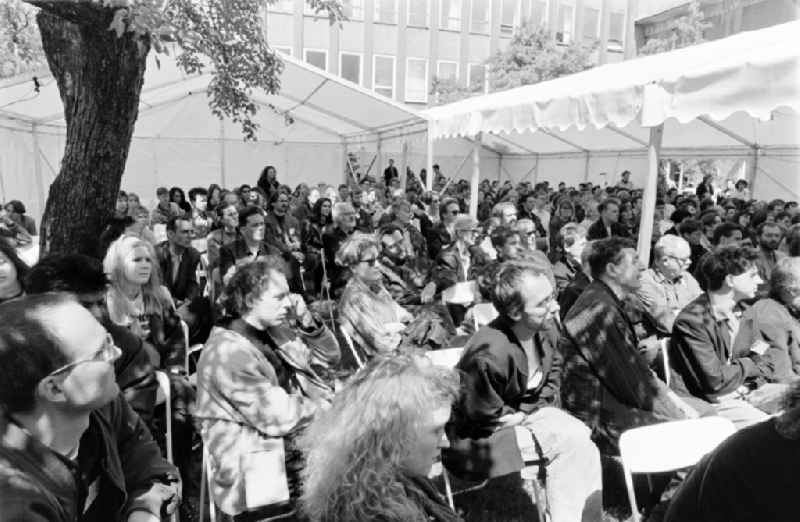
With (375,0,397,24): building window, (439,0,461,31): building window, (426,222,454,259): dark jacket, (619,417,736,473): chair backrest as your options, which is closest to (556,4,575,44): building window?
(439,0,461,31): building window

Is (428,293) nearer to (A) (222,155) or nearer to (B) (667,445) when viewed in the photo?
(B) (667,445)

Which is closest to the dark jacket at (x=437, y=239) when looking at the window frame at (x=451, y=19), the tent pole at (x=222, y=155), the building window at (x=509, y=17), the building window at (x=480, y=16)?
the tent pole at (x=222, y=155)

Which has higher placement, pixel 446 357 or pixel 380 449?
pixel 380 449

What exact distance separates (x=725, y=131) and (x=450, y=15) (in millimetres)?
19822

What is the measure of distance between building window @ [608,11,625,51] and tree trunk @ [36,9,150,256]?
35419mm

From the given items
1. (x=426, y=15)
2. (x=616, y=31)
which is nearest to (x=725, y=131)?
(x=426, y=15)

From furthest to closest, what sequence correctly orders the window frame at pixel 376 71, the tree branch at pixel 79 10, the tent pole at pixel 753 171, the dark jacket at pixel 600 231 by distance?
the window frame at pixel 376 71, the tent pole at pixel 753 171, the dark jacket at pixel 600 231, the tree branch at pixel 79 10

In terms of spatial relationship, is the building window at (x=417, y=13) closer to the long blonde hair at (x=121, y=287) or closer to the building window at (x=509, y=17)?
the building window at (x=509, y=17)

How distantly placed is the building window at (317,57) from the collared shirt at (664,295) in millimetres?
24668

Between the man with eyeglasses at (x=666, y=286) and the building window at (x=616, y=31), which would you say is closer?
the man with eyeglasses at (x=666, y=286)

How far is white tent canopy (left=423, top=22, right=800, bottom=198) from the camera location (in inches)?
165

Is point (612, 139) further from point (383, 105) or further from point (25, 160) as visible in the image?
point (25, 160)

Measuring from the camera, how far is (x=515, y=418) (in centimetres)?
288

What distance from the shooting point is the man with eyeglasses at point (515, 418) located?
281cm
